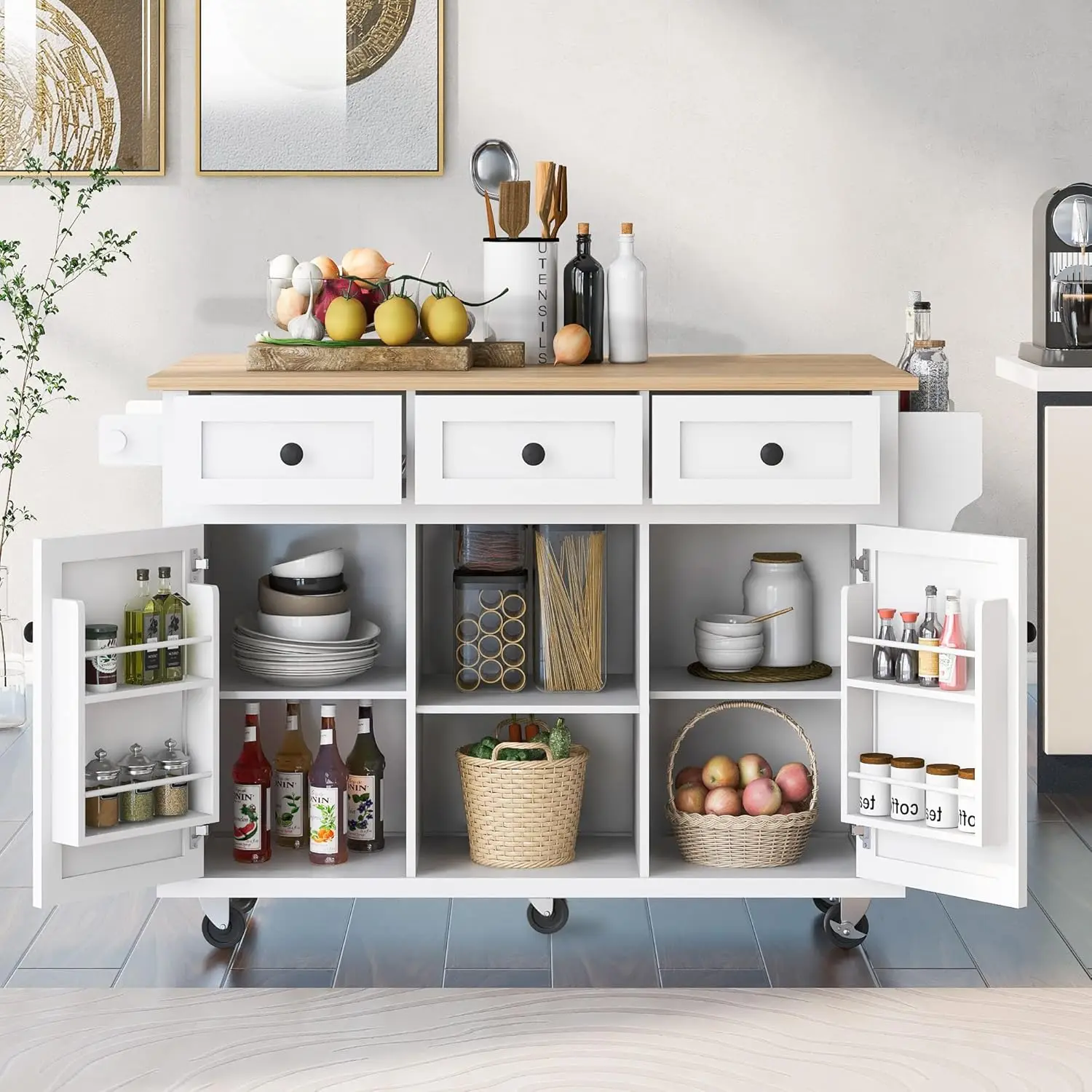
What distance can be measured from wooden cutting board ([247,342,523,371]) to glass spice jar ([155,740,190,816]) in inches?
25.8

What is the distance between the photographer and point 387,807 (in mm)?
2740

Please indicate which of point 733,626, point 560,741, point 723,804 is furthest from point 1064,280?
point 560,741

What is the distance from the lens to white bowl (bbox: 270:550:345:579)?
257 cm

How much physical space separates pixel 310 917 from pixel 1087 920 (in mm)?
1460

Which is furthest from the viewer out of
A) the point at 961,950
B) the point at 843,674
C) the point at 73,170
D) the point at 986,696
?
the point at 73,170

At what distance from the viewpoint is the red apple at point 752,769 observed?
2621mm

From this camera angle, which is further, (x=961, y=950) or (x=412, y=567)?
(x=961, y=950)

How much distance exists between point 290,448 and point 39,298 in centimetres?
256

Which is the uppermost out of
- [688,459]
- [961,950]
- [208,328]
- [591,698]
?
[208,328]

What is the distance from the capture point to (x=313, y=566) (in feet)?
8.45

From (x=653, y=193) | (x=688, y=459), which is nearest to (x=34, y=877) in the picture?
(x=688, y=459)

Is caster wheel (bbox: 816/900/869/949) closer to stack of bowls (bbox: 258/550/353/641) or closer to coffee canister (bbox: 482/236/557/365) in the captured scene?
stack of bowls (bbox: 258/550/353/641)

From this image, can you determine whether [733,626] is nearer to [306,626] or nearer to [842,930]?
[842,930]

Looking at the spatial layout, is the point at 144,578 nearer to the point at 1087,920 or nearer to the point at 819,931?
the point at 819,931
